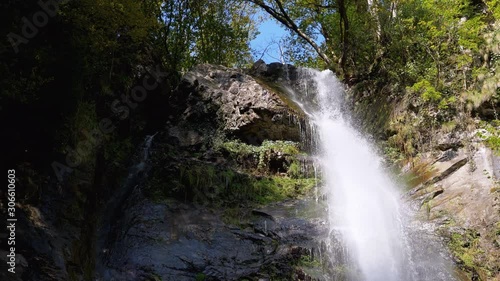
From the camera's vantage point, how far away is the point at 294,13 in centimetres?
1853

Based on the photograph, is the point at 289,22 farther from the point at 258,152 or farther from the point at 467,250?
the point at 467,250

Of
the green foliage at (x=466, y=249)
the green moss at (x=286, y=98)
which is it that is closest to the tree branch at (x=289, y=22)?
the green moss at (x=286, y=98)

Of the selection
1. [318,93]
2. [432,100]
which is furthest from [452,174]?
[318,93]

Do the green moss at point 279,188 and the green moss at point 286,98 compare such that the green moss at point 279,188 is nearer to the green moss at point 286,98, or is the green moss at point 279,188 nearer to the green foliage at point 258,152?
the green foliage at point 258,152

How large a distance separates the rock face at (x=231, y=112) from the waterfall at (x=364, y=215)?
112 cm

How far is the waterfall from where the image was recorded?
729 cm

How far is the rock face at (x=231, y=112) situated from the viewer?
11.7 metres

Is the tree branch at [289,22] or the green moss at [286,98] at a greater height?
the tree branch at [289,22]

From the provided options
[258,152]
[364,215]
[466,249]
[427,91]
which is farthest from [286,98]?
[466,249]

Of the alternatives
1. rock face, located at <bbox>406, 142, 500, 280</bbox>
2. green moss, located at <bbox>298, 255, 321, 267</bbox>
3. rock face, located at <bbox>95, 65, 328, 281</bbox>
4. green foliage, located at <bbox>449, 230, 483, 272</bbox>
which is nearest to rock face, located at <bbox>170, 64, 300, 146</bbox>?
rock face, located at <bbox>95, 65, 328, 281</bbox>

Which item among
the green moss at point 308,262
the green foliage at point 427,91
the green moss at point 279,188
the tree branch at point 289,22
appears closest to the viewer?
the green moss at point 308,262

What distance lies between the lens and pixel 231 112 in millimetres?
12031

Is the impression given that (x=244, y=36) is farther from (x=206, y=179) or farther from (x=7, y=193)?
(x=7, y=193)

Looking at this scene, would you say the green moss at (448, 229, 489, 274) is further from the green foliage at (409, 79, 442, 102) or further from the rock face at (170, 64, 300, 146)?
the rock face at (170, 64, 300, 146)
